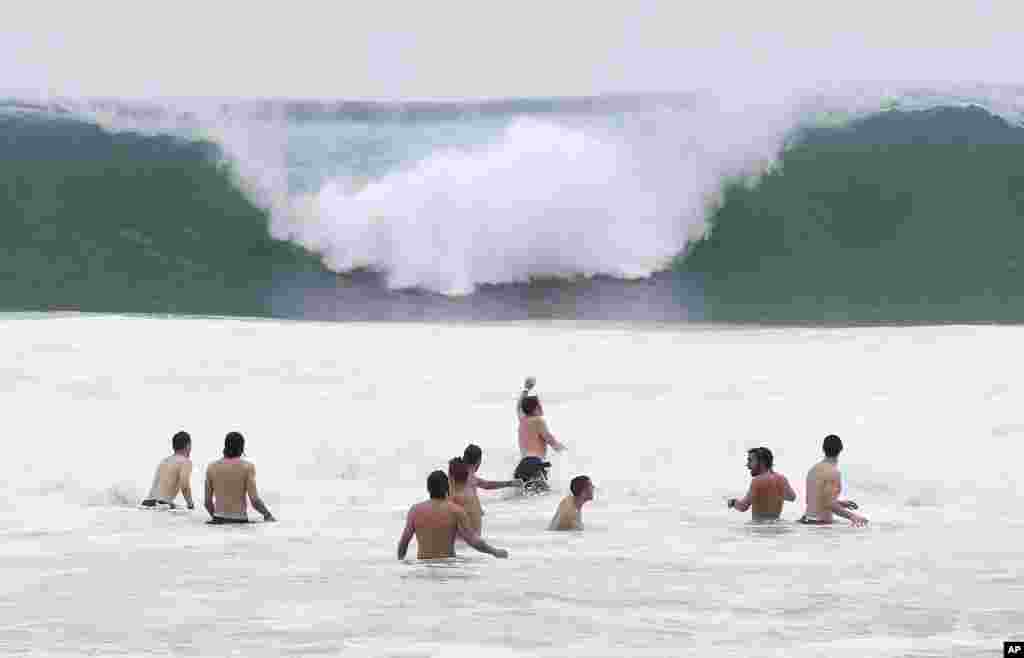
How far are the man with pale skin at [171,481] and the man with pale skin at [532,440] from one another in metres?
2.18

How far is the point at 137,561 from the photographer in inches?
366

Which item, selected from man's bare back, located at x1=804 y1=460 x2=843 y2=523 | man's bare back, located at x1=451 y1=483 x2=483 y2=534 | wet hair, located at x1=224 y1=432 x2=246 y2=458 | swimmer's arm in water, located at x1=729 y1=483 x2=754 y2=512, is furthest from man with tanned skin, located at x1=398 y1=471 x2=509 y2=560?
man's bare back, located at x1=804 y1=460 x2=843 y2=523

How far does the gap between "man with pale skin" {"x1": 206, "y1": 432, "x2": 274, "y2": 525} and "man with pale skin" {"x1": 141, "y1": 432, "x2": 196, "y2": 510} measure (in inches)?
22.2

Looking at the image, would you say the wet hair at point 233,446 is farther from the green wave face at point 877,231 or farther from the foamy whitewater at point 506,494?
the green wave face at point 877,231

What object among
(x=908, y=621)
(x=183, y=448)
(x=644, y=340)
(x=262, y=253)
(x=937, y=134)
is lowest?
(x=908, y=621)

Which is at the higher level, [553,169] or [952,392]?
[553,169]

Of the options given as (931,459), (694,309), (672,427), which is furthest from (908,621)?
(694,309)

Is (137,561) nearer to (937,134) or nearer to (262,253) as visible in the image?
(262,253)

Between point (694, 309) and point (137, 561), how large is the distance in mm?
14277

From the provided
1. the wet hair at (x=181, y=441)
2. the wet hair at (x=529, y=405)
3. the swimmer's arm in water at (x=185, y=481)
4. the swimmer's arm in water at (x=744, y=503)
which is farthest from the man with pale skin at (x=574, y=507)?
the wet hair at (x=181, y=441)

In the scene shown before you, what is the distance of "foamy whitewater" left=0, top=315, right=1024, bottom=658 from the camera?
7531 mm

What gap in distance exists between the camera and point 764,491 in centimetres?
1093

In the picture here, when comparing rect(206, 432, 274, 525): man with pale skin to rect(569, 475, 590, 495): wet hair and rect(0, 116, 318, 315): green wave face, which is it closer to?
rect(569, 475, 590, 495): wet hair

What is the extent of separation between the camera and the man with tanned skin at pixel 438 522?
914cm
